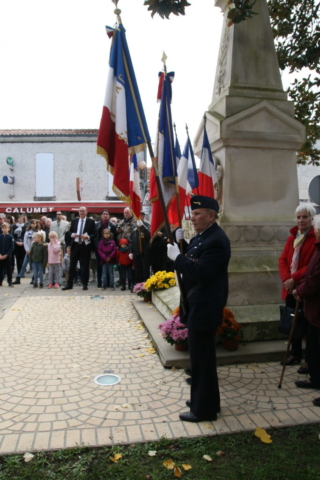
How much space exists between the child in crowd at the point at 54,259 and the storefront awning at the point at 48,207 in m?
17.2

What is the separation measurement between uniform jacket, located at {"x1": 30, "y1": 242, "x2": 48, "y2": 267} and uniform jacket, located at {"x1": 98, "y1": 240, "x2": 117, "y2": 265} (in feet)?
5.70

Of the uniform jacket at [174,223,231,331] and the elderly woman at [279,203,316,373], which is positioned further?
the elderly woman at [279,203,316,373]

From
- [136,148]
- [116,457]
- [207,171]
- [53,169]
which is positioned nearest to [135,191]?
[207,171]

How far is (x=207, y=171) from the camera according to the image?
5488 millimetres

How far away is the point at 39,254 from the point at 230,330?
7544 millimetres

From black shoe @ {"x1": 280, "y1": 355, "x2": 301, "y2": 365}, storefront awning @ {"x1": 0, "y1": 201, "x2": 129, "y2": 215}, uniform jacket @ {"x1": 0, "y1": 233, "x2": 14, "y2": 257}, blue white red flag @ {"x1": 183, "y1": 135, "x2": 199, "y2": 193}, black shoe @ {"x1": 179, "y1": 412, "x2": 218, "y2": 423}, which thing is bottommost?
black shoe @ {"x1": 179, "y1": 412, "x2": 218, "y2": 423}

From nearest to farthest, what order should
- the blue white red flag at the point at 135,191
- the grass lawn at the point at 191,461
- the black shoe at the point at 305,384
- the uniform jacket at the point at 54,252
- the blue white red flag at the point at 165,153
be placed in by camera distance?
the grass lawn at the point at 191,461 → the black shoe at the point at 305,384 → the blue white red flag at the point at 165,153 → the blue white red flag at the point at 135,191 → the uniform jacket at the point at 54,252

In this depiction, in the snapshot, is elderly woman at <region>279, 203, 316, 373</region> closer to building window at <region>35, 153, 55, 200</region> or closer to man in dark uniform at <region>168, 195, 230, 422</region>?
man in dark uniform at <region>168, 195, 230, 422</region>

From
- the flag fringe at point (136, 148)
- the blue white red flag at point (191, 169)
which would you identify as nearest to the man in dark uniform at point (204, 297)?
the flag fringe at point (136, 148)

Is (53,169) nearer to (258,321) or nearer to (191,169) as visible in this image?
(191,169)

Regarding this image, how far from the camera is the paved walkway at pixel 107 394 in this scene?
3211mm

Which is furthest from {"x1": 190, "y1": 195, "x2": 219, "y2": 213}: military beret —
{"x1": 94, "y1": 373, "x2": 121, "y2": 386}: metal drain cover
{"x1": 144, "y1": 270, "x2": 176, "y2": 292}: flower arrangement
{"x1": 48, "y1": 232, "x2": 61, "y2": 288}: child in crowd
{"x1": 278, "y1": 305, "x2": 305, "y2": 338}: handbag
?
{"x1": 48, "y1": 232, "x2": 61, "y2": 288}: child in crowd

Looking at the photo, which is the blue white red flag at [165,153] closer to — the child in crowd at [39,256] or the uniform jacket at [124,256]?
the uniform jacket at [124,256]

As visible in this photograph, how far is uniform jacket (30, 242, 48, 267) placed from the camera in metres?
10.8
